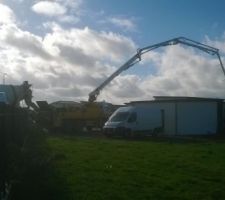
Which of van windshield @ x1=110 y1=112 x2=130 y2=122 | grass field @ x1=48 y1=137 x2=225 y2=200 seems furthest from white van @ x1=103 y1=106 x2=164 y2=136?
grass field @ x1=48 y1=137 x2=225 y2=200

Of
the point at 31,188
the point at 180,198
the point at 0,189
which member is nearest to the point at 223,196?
the point at 180,198

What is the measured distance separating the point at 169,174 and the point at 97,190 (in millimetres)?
4008

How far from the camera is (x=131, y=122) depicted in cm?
4353

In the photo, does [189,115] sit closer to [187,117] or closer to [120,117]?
[187,117]

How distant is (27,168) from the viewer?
14.5 m

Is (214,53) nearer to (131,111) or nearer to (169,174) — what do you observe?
(131,111)

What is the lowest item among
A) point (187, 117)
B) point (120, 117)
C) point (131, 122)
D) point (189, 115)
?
point (131, 122)

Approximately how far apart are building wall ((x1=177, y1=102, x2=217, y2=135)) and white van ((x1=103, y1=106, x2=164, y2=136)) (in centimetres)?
675

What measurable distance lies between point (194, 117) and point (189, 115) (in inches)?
19.1

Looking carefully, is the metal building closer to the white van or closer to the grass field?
the white van

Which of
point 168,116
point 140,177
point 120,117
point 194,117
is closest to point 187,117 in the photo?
point 194,117

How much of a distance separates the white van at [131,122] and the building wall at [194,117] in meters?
6.75

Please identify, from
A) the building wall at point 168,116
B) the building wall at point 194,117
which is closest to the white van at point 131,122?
the building wall at point 168,116

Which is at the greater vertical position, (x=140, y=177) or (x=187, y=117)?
(x=187, y=117)
